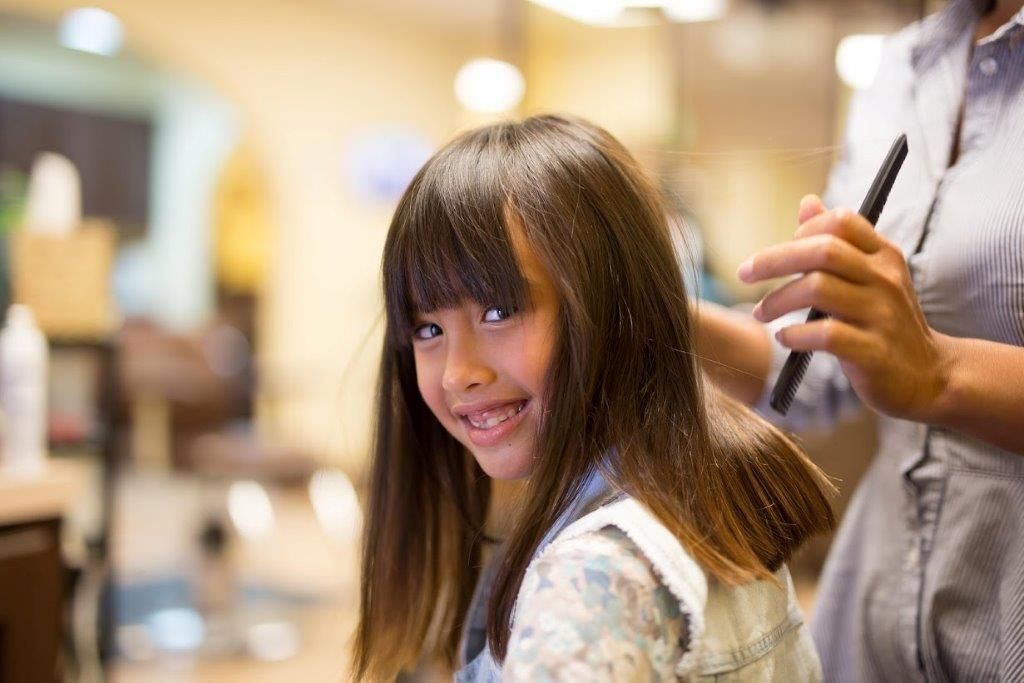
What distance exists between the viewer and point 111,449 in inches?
103

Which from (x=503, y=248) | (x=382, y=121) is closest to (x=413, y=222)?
(x=503, y=248)

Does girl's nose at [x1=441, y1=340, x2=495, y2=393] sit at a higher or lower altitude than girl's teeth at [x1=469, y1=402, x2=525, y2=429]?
higher

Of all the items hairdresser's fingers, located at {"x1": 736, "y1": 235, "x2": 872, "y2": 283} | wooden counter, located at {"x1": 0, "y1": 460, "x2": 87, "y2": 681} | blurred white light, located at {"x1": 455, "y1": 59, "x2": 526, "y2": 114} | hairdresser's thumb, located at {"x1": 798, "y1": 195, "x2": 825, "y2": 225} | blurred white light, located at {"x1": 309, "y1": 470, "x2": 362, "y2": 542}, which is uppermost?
blurred white light, located at {"x1": 455, "y1": 59, "x2": 526, "y2": 114}

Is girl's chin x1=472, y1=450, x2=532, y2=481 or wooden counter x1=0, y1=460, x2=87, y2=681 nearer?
girl's chin x1=472, y1=450, x2=532, y2=481

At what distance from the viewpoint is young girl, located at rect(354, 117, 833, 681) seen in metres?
0.75

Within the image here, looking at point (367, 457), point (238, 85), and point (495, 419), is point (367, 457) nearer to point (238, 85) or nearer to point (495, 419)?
point (495, 419)

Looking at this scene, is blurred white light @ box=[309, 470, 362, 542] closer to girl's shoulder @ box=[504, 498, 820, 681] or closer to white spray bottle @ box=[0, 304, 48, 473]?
white spray bottle @ box=[0, 304, 48, 473]

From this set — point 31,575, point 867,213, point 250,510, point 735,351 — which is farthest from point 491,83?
point 867,213

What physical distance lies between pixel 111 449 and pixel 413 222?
2011mm

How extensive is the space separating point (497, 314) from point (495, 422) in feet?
0.37

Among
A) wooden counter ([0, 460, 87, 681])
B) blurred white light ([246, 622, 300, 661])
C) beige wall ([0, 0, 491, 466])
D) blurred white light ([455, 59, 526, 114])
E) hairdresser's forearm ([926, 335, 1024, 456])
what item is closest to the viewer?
hairdresser's forearm ([926, 335, 1024, 456])

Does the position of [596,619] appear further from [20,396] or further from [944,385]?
[20,396]

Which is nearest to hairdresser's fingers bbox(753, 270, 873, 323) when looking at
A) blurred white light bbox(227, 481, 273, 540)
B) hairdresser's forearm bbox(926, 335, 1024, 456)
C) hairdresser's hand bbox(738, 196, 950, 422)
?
hairdresser's hand bbox(738, 196, 950, 422)

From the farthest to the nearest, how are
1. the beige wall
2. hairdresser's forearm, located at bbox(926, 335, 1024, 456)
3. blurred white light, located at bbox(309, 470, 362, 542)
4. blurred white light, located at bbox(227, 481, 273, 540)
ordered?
the beige wall, blurred white light, located at bbox(309, 470, 362, 542), blurred white light, located at bbox(227, 481, 273, 540), hairdresser's forearm, located at bbox(926, 335, 1024, 456)
